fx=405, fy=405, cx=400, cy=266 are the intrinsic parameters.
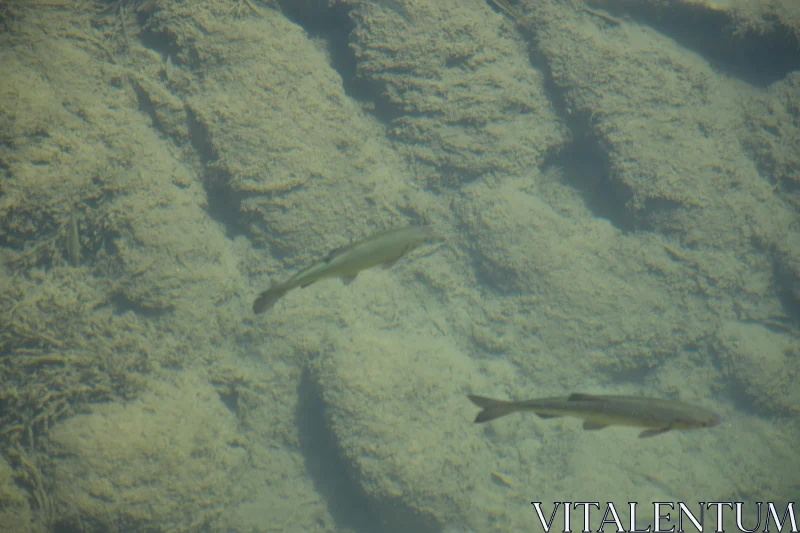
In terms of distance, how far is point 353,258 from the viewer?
2.50 metres

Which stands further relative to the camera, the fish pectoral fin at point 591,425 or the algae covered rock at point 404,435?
the algae covered rock at point 404,435

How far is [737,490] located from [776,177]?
529cm

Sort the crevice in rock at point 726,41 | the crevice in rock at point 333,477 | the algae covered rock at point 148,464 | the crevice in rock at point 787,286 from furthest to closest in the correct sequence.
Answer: the crevice in rock at point 726,41 < the crevice in rock at point 787,286 < the crevice in rock at point 333,477 < the algae covered rock at point 148,464

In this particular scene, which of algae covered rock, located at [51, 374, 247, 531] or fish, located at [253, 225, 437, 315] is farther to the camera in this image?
algae covered rock, located at [51, 374, 247, 531]

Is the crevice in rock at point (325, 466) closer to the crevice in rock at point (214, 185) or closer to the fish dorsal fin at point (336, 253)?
the crevice in rock at point (214, 185)

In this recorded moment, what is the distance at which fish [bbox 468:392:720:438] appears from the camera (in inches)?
95.9

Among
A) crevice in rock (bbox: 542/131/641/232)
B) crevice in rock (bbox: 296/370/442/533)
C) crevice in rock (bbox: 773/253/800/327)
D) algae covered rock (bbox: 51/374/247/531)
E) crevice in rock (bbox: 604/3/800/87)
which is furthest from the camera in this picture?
crevice in rock (bbox: 604/3/800/87)

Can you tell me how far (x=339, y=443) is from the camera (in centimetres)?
495

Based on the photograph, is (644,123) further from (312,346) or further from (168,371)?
(168,371)

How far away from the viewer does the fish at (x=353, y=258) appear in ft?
8.13

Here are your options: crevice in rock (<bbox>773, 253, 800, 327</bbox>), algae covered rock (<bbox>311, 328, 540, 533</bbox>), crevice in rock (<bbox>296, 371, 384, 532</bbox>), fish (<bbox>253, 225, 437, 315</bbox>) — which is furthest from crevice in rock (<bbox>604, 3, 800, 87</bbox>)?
crevice in rock (<bbox>296, 371, 384, 532</bbox>)

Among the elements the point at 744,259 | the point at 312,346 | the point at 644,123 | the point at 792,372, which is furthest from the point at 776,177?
the point at 312,346

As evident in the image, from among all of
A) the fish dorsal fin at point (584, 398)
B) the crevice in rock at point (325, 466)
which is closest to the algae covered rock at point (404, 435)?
the crevice in rock at point (325, 466)

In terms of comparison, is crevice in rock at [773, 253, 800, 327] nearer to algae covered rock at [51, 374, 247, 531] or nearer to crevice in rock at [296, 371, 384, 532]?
crevice in rock at [296, 371, 384, 532]
